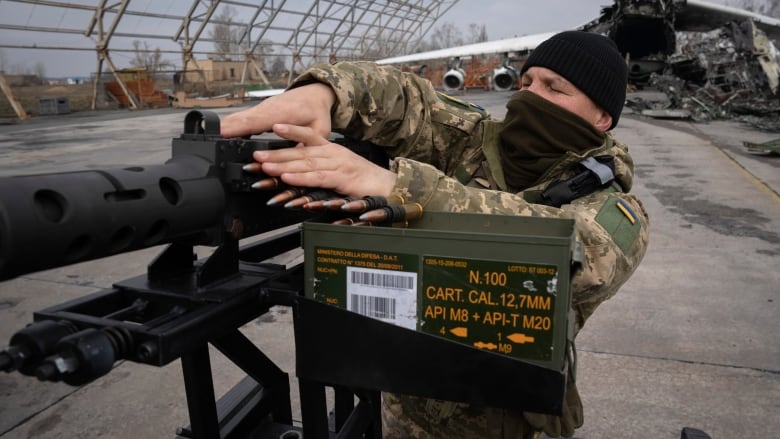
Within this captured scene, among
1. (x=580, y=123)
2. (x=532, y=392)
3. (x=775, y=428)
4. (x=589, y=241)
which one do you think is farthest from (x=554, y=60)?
(x=775, y=428)

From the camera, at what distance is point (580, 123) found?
66.0 inches

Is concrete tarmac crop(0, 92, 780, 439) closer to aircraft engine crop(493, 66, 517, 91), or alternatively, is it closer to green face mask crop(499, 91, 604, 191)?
green face mask crop(499, 91, 604, 191)

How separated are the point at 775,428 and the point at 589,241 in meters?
2.20

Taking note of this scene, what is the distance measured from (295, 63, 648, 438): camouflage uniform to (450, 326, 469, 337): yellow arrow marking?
265 millimetres

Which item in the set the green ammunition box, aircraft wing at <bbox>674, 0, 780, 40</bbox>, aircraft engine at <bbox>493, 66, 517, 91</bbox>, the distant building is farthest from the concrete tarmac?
the distant building

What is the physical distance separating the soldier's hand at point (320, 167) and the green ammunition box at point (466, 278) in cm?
13

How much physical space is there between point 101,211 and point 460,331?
63 cm

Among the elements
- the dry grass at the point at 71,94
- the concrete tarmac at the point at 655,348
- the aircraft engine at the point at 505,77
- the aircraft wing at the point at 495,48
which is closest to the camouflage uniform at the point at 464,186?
the concrete tarmac at the point at 655,348

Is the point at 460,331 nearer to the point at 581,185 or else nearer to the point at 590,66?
the point at 581,185

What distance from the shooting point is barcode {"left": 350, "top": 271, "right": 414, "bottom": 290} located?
1.05 meters

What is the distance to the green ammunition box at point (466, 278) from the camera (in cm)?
99

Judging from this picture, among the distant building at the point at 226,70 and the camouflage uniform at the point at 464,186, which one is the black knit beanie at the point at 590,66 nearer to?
the camouflage uniform at the point at 464,186

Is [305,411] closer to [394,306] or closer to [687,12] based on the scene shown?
[394,306]

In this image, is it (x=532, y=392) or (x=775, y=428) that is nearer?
(x=532, y=392)
